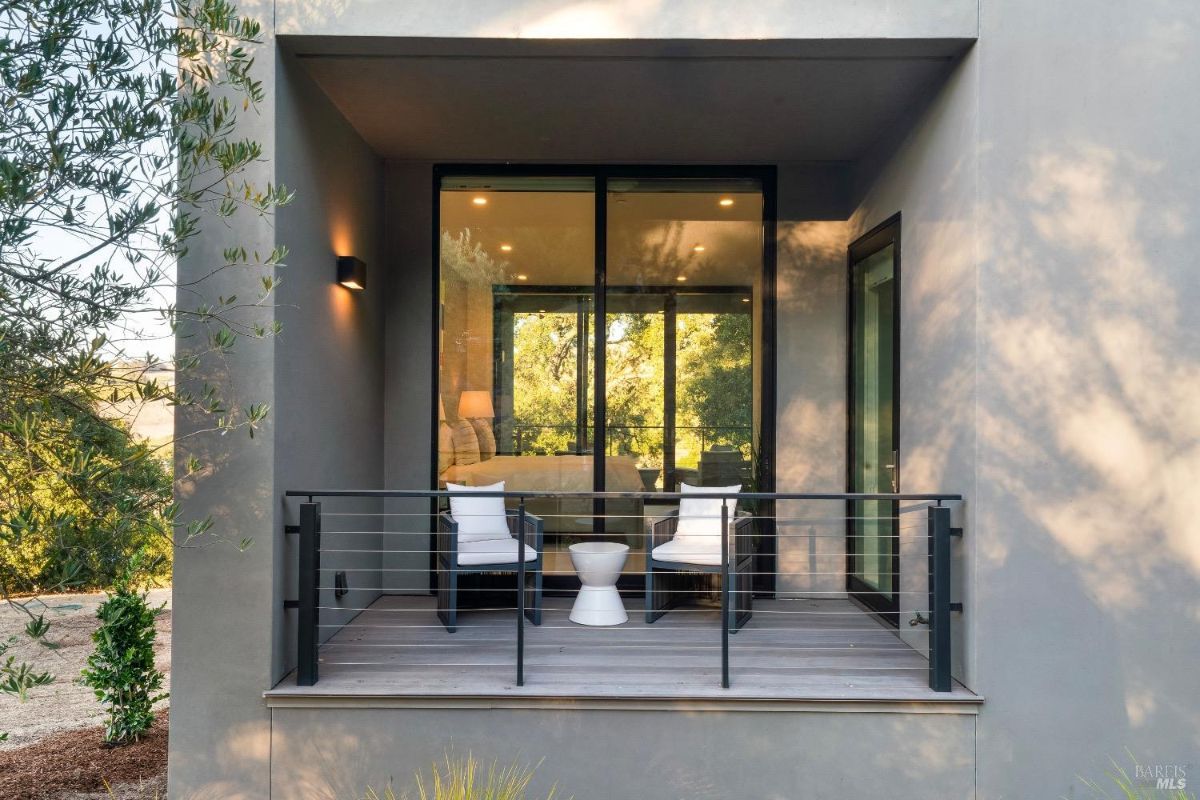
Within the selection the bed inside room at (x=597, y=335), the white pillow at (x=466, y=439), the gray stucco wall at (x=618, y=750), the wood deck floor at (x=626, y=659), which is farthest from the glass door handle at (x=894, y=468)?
the white pillow at (x=466, y=439)

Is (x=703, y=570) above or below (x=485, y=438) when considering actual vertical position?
below

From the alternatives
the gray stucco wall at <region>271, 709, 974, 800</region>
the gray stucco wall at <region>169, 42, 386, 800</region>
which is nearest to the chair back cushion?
the gray stucco wall at <region>271, 709, 974, 800</region>

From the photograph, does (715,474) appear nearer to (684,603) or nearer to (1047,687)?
(684,603)

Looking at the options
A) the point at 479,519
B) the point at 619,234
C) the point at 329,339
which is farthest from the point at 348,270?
the point at 619,234

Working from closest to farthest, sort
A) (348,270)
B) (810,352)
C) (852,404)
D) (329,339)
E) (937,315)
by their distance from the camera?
(937,315), (329,339), (348,270), (852,404), (810,352)

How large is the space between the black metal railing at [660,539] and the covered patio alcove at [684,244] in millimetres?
58

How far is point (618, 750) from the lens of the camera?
3.35 meters

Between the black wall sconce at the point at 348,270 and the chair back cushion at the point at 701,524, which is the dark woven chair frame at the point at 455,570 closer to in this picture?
the chair back cushion at the point at 701,524

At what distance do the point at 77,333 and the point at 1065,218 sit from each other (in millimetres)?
3830

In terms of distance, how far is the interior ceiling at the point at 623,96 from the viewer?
11.7ft

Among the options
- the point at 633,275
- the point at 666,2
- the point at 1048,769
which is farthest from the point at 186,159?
the point at 1048,769

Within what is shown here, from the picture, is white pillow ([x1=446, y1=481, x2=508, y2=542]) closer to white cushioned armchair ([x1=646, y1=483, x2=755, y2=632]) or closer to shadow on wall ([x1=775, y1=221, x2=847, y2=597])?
white cushioned armchair ([x1=646, y1=483, x2=755, y2=632])

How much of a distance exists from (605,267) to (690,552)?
6.54 ft

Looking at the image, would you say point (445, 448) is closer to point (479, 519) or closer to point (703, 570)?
point (479, 519)
